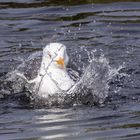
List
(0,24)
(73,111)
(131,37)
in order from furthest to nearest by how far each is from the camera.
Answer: (0,24) < (131,37) < (73,111)

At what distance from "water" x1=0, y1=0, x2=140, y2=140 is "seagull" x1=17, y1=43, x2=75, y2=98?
155 millimetres

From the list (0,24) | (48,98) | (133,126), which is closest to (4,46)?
(0,24)

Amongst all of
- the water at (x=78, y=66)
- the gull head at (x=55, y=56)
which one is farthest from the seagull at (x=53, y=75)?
the water at (x=78, y=66)

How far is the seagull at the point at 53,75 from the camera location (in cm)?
909

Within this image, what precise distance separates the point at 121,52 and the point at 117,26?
1.46 metres

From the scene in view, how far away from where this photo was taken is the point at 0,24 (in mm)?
12773

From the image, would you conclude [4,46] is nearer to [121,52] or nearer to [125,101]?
[121,52]

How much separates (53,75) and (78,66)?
1.29 metres

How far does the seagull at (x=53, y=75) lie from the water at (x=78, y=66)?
0.15m

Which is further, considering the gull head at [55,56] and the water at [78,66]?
the gull head at [55,56]

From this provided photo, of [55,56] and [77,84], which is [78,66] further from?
[77,84]

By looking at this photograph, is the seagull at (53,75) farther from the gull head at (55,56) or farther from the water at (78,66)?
the water at (78,66)

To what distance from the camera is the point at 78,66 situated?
10.5 meters

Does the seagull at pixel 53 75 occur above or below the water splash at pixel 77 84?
above
